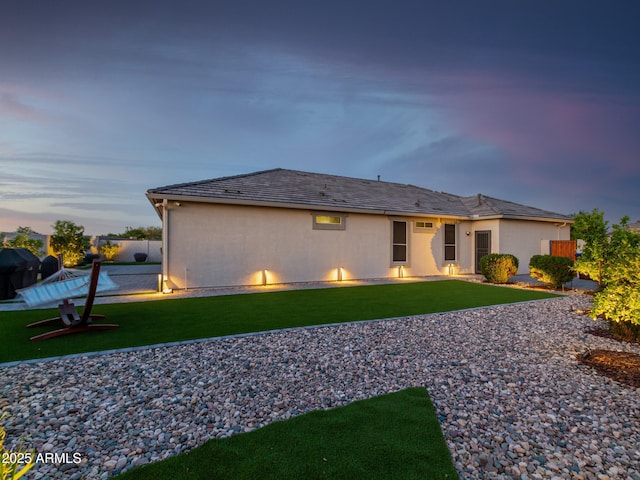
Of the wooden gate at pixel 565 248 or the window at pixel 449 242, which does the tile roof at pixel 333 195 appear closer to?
the window at pixel 449 242

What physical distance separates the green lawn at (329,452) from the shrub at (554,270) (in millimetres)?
11188

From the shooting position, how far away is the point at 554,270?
10961 mm

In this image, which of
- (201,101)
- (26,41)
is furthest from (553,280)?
(26,41)

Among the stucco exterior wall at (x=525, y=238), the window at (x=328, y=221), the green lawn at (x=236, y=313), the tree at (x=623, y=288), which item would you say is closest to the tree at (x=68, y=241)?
the green lawn at (x=236, y=313)

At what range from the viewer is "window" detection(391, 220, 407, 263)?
1359cm

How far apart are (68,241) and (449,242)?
74.8ft

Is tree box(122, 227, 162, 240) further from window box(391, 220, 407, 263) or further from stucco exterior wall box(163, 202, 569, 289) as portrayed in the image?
window box(391, 220, 407, 263)

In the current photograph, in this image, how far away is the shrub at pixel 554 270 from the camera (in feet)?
35.7

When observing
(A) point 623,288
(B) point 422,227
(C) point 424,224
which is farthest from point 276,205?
(A) point 623,288

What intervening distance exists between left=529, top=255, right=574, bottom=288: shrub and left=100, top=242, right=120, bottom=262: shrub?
27975mm

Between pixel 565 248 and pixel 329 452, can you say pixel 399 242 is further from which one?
pixel 329 452

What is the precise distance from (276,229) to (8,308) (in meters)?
7.45

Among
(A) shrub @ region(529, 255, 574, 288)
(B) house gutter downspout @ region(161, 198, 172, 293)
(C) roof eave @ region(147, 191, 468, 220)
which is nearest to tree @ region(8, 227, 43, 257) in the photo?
(C) roof eave @ region(147, 191, 468, 220)

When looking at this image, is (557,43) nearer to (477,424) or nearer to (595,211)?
(595,211)
